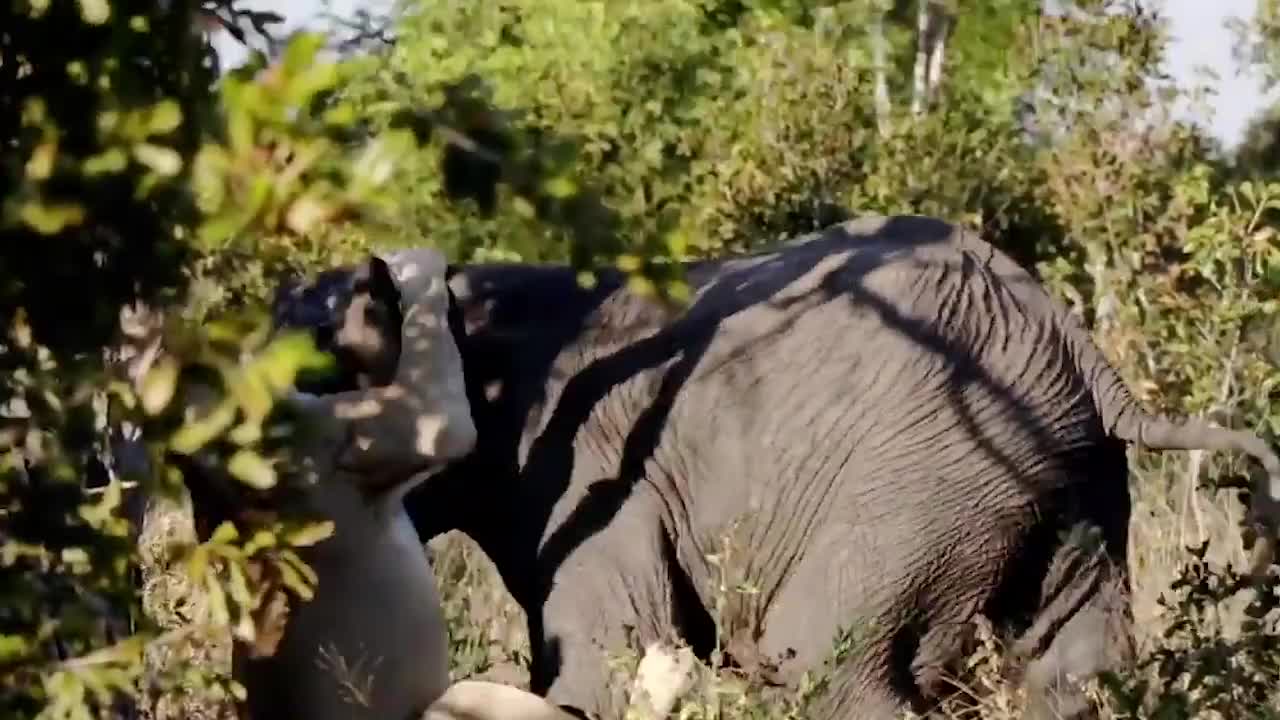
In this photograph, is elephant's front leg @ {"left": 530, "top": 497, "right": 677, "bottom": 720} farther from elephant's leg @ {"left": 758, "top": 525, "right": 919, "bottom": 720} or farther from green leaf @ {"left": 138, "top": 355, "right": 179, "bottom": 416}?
green leaf @ {"left": 138, "top": 355, "right": 179, "bottom": 416}

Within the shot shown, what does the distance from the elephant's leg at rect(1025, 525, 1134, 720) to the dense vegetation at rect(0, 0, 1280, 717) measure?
0.56 feet

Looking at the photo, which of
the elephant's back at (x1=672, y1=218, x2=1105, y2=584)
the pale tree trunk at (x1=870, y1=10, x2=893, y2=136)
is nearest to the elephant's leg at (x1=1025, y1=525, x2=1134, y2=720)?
the elephant's back at (x1=672, y1=218, x2=1105, y2=584)

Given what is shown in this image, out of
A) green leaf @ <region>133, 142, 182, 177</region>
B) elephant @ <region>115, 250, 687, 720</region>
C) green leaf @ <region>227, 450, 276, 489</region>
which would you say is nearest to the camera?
green leaf @ <region>133, 142, 182, 177</region>

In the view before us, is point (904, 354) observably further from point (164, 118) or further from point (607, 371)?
point (164, 118)

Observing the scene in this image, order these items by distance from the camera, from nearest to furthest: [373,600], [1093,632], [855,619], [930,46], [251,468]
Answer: [251,468] < [373,600] < [855,619] < [1093,632] < [930,46]

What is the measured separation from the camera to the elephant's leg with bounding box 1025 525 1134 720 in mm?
5484

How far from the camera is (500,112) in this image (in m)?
2.19

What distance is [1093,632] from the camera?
18.1 ft

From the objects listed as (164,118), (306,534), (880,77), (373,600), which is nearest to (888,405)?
(373,600)

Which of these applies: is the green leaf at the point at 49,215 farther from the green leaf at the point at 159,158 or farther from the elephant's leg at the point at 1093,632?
the elephant's leg at the point at 1093,632

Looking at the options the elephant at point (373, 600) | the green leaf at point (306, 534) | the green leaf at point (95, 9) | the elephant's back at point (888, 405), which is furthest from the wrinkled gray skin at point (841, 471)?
the green leaf at point (95, 9)

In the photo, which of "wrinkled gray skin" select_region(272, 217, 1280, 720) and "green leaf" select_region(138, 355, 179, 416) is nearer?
"green leaf" select_region(138, 355, 179, 416)

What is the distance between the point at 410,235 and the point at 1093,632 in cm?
283

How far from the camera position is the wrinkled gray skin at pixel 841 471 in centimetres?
531
